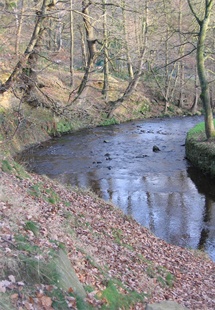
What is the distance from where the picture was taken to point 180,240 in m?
12.8

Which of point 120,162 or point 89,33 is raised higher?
point 89,33

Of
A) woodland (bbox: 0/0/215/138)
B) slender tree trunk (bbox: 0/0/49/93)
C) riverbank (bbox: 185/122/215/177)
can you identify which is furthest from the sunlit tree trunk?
slender tree trunk (bbox: 0/0/49/93)

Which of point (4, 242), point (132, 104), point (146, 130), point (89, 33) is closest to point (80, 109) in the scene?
point (89, 33)

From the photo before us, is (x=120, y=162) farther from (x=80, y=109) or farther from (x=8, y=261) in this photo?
(x=8, y=261)

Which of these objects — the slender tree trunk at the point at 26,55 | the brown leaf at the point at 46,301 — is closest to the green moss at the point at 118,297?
the brown leaf at the point at 46,301

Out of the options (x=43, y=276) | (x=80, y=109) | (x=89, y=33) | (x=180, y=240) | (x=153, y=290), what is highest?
(x=89, y=33)

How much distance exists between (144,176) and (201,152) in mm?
3421

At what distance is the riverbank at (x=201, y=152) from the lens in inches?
766

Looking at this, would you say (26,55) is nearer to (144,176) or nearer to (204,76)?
(144,176)

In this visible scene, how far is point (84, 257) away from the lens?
23.5 ft

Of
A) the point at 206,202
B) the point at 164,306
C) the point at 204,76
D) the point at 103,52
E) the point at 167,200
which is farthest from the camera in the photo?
the point at 204,76

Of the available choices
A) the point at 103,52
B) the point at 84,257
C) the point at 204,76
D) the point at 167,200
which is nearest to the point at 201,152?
the point at 204,76

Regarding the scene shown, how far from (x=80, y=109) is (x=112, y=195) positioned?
13.6ft

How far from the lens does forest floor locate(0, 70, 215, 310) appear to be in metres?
5.22
